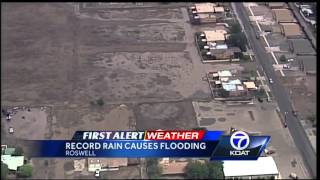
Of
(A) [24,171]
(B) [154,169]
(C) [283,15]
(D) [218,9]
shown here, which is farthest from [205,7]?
(A) [24,171]

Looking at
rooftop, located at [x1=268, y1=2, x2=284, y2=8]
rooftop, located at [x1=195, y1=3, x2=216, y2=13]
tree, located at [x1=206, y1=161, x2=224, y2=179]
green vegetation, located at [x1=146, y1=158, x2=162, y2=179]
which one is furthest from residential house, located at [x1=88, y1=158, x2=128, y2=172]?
rooftop, located at [x1=268, y1=2, x2=284, y2=8]

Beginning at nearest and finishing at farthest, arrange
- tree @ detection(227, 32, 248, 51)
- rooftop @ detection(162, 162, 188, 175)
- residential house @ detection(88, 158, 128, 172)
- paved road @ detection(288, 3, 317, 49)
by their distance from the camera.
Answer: rooftop @ detection(162, 162, 188, 175) < residential house @ detection(88, 158, 128, 172) < tree @ detection(227, 32, 248, 51) < paved road @ detection(288, 3, 317, 49)

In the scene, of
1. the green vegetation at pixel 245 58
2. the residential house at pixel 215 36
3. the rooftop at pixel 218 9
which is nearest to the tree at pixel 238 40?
the residential house at pixel 215 36

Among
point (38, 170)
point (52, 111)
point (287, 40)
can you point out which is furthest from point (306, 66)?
point (38, 170)

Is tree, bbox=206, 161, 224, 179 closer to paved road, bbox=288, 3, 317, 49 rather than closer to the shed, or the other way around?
the shed

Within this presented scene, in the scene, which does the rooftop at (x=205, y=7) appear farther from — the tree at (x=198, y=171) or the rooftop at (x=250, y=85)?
the tree at (x=198, y=171)

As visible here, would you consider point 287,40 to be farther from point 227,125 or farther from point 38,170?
point 38,170
